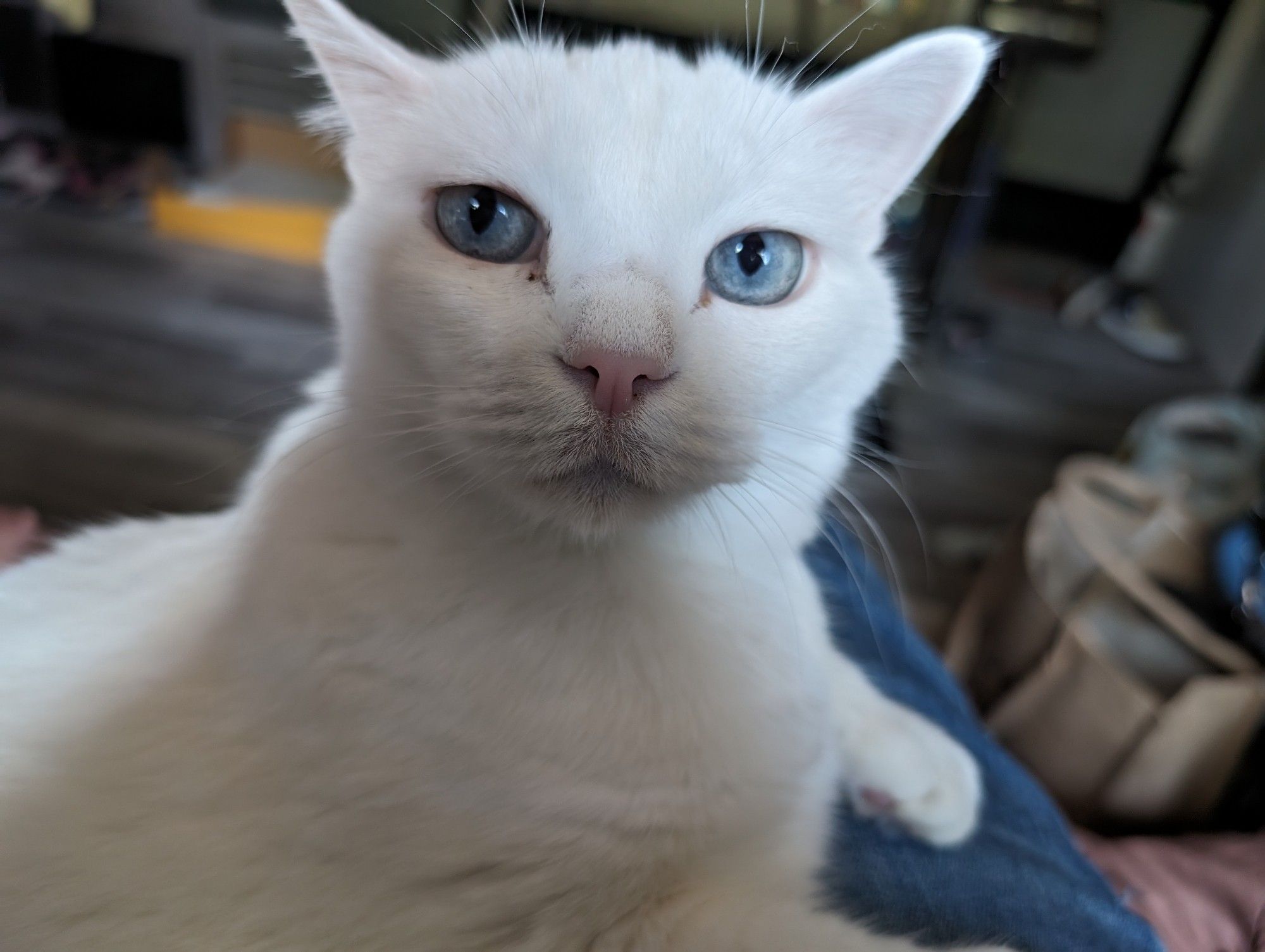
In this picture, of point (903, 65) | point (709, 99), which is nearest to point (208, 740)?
point (709, 99)

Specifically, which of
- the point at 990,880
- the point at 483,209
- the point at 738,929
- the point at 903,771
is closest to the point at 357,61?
the point at 483,209

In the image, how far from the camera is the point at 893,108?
1.78ft

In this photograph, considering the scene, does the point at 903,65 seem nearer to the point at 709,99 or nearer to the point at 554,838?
the point at 709,99

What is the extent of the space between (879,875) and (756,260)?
23.4 inches

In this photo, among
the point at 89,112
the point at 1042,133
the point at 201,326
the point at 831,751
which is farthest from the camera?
the point at 1042,133

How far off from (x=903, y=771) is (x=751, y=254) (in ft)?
1.70

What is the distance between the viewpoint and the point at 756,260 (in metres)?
0.49

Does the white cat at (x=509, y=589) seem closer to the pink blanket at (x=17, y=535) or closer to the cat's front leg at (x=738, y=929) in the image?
the cat's front leg at (x=738, y=929)

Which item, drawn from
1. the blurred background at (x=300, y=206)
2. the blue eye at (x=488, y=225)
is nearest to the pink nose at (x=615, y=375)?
the blue eye at (x=488, y=225)

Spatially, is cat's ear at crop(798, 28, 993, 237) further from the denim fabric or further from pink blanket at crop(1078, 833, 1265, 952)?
pink blanket at crop(1078, 833, 1265, 952)

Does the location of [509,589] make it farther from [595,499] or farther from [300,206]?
[300,206]

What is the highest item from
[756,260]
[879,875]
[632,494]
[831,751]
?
[756,260]

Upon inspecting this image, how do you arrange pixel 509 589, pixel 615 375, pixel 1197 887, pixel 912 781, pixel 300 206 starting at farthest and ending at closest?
pixel 300 206
pixel 1197 887
pixel 912 781
pixel 509 589
pixel 615 375

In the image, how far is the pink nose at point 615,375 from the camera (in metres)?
0.40
